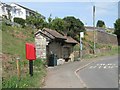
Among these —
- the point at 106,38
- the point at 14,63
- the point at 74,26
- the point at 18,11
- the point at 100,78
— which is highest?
the point at 18,11

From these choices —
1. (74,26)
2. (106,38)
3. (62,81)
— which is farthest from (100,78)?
(106,38)

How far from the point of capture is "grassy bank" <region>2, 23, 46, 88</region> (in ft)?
47.9

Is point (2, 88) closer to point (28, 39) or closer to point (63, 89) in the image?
point (63, 89)

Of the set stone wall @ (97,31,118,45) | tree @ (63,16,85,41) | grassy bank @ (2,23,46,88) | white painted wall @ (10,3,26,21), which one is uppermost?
white painted wall @ (10,3,26,21)

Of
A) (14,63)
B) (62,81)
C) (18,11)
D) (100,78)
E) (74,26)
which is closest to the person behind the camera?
(62,81)

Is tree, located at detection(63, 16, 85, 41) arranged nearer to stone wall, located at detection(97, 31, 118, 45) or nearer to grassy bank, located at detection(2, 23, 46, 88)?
stone wall, located at detection(97, 31, 118, 45)

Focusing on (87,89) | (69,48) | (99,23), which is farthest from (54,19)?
(99,23)

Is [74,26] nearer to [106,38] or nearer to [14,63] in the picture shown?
[106,38]

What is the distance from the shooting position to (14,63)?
851 inches

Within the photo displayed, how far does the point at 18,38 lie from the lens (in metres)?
35.3

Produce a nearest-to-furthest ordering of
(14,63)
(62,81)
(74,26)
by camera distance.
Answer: (62,81) → (14,63) → (74,26)

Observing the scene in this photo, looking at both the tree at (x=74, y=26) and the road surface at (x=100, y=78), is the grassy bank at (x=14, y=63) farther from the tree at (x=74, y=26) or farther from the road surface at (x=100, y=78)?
the tree at (x=74, y=26)

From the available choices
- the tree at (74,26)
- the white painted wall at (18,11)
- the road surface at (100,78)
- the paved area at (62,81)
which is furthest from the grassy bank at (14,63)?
the white painted wall at (18,11)

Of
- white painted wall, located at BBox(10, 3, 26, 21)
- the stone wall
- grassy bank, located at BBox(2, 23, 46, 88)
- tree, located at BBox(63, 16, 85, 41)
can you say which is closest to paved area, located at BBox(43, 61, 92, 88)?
grassy bank, located at BBox(2, 23, 46, 88)
